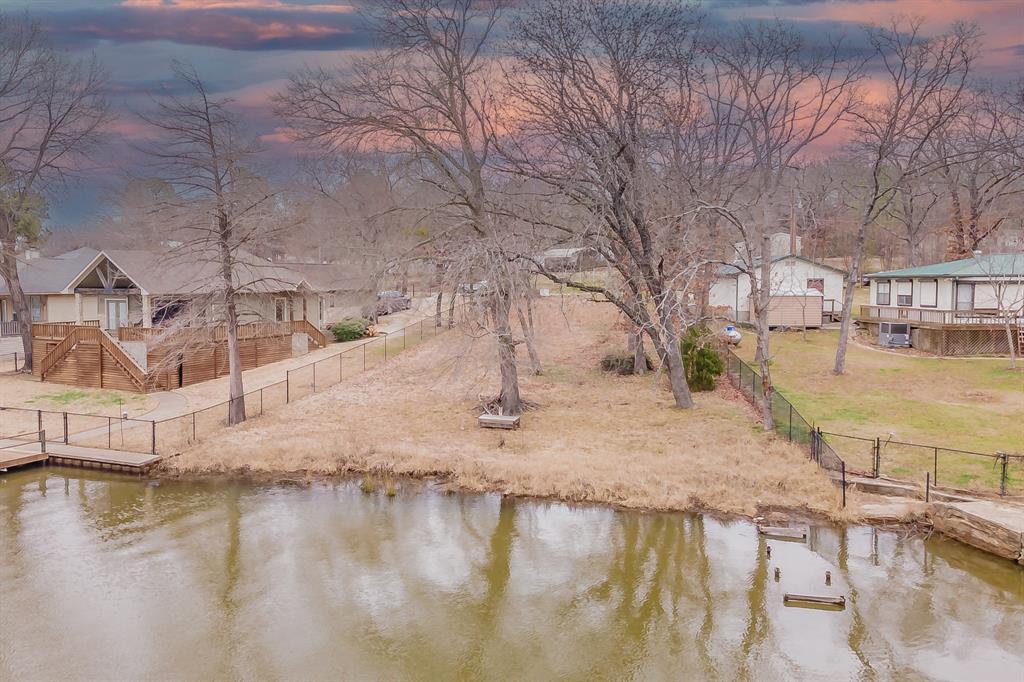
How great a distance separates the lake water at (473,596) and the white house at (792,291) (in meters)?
25.4

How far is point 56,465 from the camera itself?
21.3 m

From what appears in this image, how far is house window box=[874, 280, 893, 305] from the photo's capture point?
3984 centimetres

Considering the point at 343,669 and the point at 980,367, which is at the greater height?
the point at 980,367

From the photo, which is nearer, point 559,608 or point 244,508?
point 559,608

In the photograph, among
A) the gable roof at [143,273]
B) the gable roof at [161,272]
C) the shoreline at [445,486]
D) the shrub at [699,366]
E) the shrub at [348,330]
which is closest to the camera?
the shoreline at [445,486]

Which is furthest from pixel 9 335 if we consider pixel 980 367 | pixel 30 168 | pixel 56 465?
pixel 980 367

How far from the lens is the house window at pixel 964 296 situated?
34.8 metres

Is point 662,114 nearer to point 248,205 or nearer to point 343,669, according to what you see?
point 248,205

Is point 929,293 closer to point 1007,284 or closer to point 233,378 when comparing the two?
point 1007,284

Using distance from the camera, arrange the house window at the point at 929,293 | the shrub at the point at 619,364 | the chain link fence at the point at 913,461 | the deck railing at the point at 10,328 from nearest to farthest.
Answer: the chain link fence at the point at 913,461 → the shrub at the point at 619,364 → the house window at the point at 929,293 → the deck railing at the point at 10,328

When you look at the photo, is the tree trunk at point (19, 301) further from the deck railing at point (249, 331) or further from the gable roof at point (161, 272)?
the deck railing at point (249, 331)

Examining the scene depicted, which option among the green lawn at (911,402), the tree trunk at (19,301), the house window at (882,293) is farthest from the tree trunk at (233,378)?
the house window at (882,293)

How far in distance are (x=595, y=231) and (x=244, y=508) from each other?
13.9 m

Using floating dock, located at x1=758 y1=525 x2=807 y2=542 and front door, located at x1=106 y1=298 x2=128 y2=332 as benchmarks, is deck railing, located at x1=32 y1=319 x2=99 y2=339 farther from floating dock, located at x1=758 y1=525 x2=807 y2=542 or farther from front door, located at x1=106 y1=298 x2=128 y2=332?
floating dock, located at x1=758 y1=525 x2=807 y2=542
